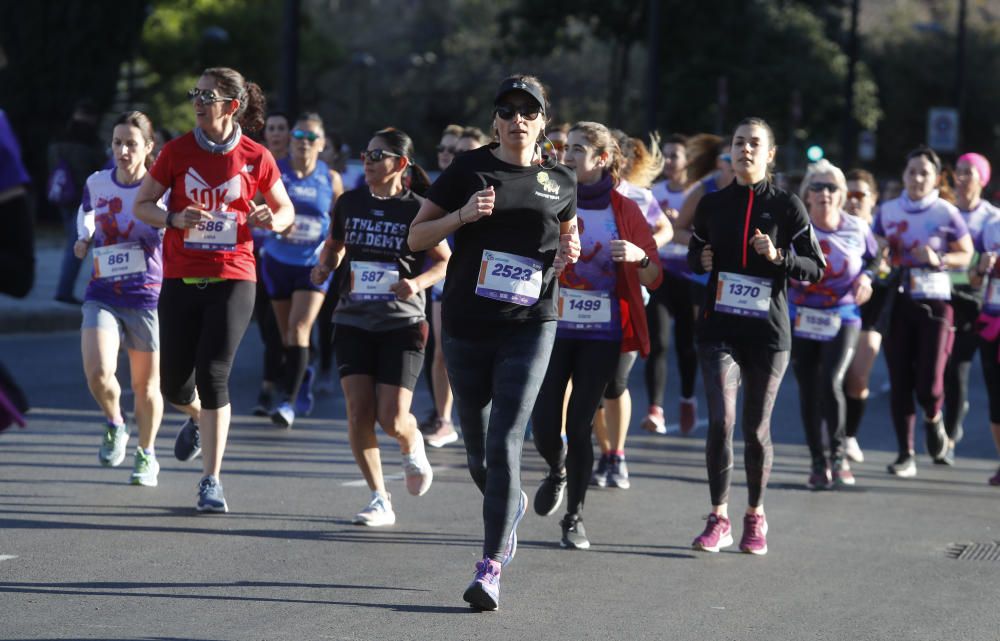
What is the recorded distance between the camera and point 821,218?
9.80 meters

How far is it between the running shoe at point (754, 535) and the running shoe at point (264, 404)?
482 cm

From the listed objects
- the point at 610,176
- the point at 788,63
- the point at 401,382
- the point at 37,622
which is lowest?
the point at 37,622

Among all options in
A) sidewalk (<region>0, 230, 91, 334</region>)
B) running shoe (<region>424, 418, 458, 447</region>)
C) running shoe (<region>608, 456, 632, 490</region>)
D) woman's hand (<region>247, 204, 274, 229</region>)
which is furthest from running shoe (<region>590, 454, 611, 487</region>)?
sidewalk (<region>0, 230, 91, 334</region>)

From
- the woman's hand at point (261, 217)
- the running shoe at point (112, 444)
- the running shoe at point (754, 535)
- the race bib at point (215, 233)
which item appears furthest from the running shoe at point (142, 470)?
the running shoe at point (754, 535)

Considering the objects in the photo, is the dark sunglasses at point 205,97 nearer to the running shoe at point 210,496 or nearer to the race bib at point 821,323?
the running shoe at point 210,496

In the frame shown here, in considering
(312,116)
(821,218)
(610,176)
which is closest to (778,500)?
(821,218)

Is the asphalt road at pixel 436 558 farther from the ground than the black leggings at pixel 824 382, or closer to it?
closer to it

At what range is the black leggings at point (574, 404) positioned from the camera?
24.4 feet

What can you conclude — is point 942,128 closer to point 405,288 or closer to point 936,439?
point 936,439

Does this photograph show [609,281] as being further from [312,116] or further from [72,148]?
[72,148]

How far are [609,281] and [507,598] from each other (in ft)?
6.02

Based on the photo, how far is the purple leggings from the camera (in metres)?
10.5

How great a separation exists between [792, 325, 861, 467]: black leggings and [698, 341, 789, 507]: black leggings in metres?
1.98

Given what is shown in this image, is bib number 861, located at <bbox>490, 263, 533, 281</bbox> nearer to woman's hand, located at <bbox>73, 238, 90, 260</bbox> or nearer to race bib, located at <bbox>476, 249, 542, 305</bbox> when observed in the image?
race bib, located at <bbox>476, 249, 542, 305</bbox>
